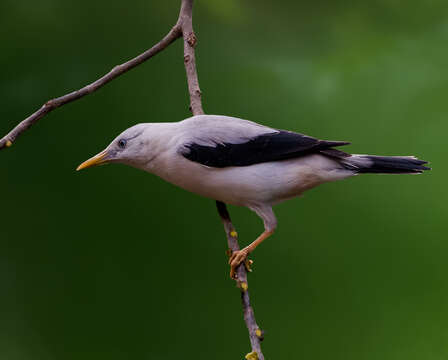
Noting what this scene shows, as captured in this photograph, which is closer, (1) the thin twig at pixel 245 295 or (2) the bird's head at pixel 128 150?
(1) the thin twig at pixel 245 295

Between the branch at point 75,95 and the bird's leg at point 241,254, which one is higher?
the branch at point 75,95

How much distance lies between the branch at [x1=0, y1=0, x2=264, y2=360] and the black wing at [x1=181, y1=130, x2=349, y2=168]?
0.67 ft

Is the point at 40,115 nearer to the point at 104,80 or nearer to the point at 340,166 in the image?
the point at 104,80

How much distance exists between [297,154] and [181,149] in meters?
0.29

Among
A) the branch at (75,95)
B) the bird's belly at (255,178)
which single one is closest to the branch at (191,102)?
the branch at (75,95)

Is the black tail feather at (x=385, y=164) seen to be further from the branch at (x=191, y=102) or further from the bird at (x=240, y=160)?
the branch at (x=191, y=102)

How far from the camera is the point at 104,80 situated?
57.9 inches

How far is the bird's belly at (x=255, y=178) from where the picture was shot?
1.34 metres

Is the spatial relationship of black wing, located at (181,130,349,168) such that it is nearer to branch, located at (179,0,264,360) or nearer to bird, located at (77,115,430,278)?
bird, located at (77,115,430,278)

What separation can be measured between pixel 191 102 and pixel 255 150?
0.39 meters

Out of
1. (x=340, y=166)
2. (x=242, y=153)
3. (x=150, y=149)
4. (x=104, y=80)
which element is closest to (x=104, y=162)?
(x=150, y=149)

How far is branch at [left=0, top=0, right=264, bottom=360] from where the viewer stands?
1.23m

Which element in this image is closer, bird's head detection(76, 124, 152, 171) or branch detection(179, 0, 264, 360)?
branch detection(179, 0, 264, 360)

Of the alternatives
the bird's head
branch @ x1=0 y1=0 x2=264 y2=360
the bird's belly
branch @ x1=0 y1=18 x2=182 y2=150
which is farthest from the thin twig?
branch @ x1=0 y1=18 x2=182 y2=150
